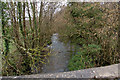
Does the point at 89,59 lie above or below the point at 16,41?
below

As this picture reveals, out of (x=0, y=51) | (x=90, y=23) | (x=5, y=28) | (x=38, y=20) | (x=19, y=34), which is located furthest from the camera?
(x=90, y=23)

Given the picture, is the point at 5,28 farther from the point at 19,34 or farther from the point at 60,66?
the point at 60,66

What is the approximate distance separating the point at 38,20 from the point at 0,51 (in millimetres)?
1970

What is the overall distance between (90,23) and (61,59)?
84.1 inches

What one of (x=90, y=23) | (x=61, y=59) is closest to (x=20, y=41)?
(x=61, y=59)

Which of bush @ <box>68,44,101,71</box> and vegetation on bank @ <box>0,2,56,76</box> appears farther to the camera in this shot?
bush @ <box>68,44,101,71</box>

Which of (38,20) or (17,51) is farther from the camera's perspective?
(38,20)

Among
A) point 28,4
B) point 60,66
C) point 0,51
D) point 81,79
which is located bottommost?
point 60,66

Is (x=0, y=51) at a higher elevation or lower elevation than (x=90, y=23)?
lower

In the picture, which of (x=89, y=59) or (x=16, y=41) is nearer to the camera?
(x=16, y=41)

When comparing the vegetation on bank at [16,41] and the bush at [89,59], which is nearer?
the vegetation on bank at [16,41]

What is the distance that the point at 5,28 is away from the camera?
7.96ft

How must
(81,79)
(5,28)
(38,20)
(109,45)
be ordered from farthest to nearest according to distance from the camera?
(38,20)
(109,45)
(5,28)
(81,79)

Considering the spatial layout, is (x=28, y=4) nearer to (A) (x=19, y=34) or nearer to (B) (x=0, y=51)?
(A) (x=19, y=34)
